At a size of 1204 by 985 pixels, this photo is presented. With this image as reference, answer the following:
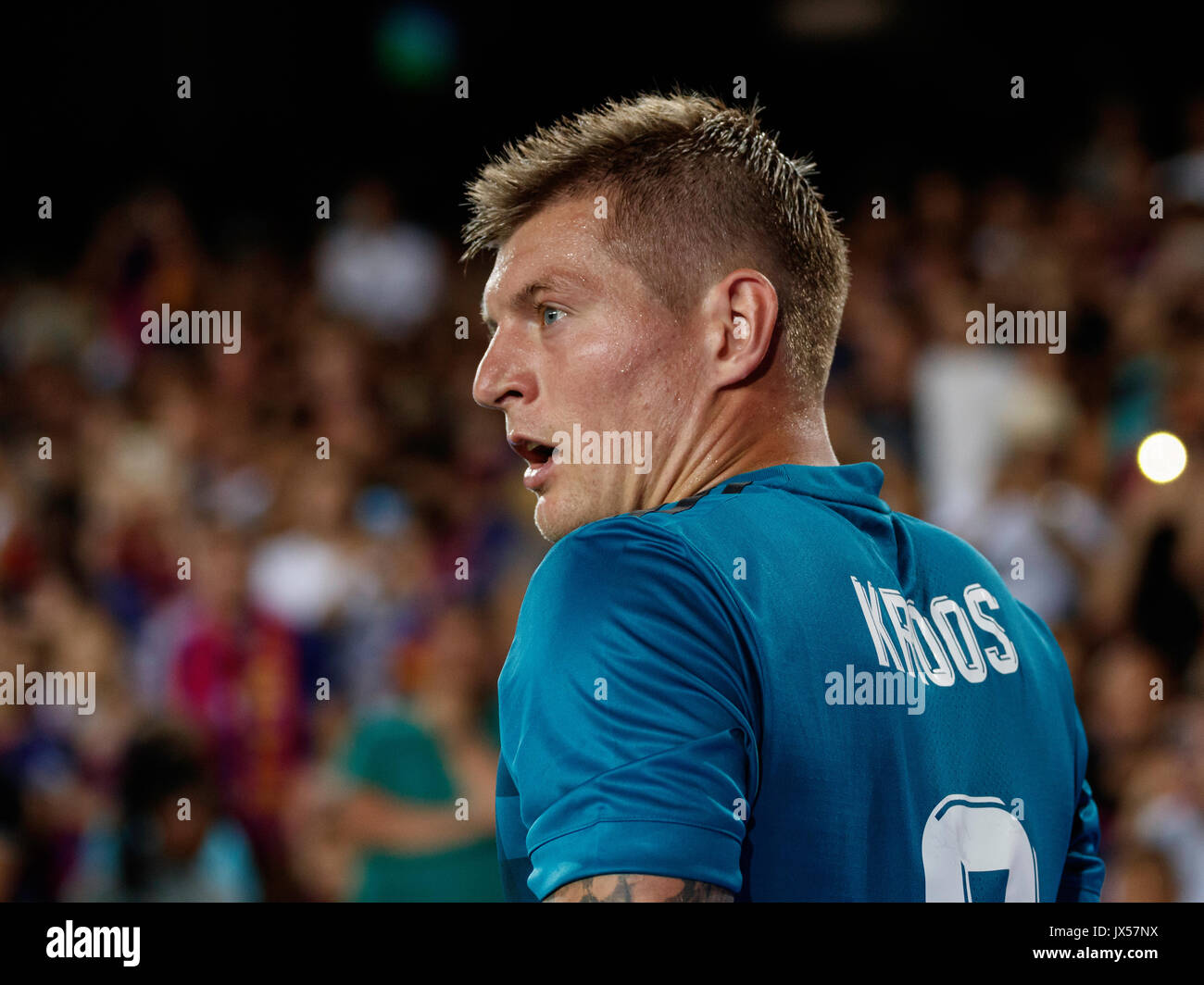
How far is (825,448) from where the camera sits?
1327 millimetres

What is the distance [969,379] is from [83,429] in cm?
351

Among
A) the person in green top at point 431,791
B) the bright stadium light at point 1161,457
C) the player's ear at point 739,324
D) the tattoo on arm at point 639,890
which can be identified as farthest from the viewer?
the bright stadium light at point 1161,457

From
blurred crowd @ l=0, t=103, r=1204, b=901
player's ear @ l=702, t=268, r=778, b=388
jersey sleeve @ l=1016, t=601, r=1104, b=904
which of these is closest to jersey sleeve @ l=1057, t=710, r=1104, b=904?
jersey sleeve @ l=1016, t=601, r=1104, b=904

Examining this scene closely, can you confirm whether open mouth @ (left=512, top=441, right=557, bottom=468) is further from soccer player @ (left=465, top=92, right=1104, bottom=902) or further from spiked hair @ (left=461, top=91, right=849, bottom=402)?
spiked hair @ (left=461, top=91, right=849, bottom=402)

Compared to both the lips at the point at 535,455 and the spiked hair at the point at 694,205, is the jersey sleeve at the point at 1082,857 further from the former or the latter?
the lips at the point at 535,455

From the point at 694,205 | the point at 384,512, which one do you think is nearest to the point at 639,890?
the point at 694,205

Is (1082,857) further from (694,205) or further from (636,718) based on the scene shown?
(694,205)

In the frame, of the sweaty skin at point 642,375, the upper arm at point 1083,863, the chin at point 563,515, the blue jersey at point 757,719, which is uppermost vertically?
A: the sweaty skin at point 642,375

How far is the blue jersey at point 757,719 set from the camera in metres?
0.91

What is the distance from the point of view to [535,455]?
55.0 inches

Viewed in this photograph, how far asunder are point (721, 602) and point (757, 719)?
3.7 inches

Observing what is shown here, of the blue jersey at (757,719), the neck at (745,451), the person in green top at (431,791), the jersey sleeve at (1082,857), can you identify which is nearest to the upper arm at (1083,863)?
A: the jersey sleeve at (1082,857)
